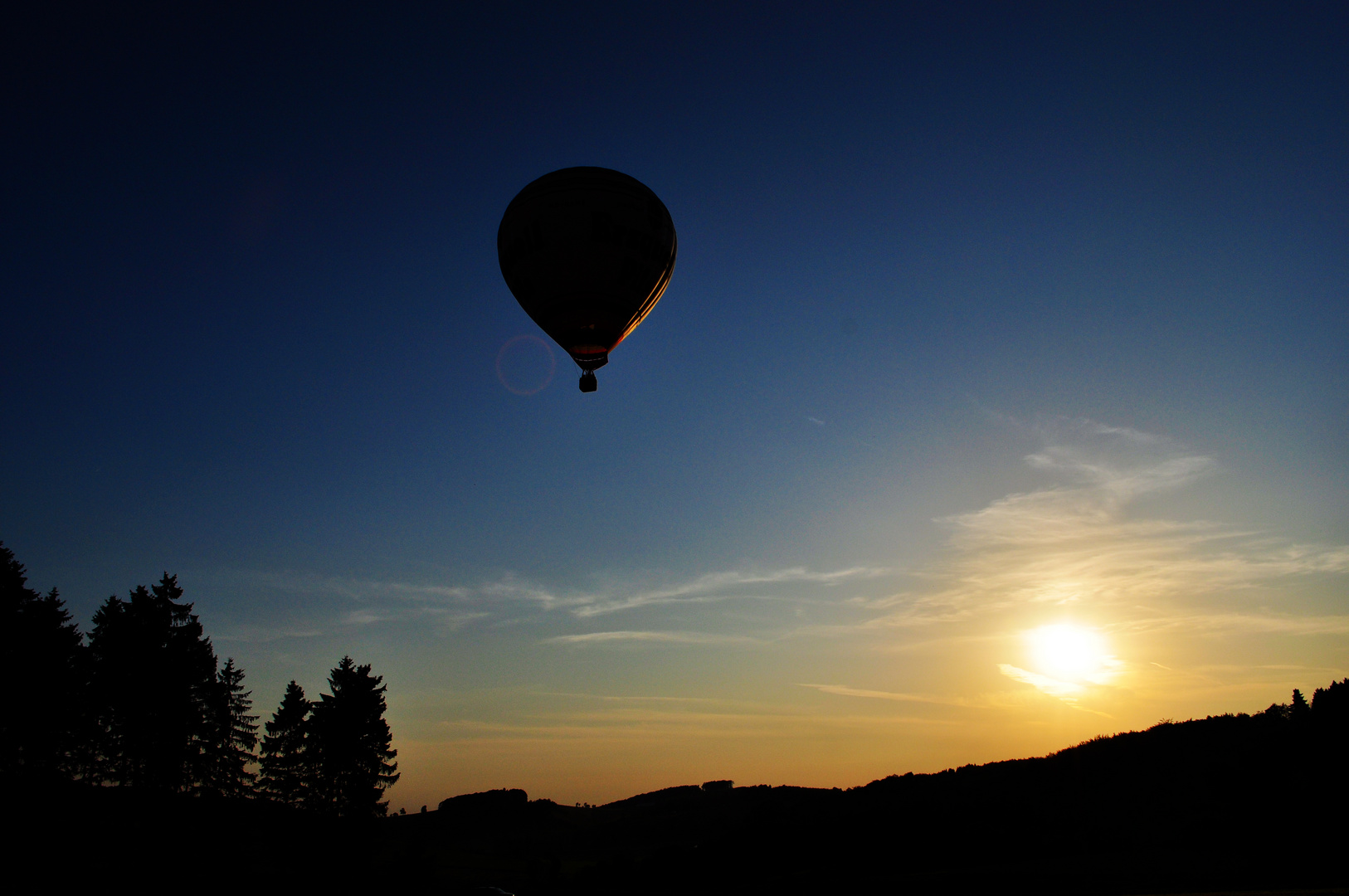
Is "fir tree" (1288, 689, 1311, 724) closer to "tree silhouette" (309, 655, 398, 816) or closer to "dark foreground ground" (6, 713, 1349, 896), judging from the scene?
"dark foreground ground" (6, 713, 1349, 896)

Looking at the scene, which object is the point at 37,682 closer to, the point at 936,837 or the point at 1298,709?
the point at 936,837

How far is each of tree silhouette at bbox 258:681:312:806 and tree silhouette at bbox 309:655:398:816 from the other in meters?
0.91

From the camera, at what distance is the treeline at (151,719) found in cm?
3425

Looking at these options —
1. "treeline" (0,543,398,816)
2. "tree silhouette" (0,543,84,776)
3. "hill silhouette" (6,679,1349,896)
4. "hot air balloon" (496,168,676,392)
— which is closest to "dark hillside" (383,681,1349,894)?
"hill silhouette" (6,679,1349,896)

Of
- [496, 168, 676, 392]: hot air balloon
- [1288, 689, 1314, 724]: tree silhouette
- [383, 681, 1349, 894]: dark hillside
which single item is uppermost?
[496, 168, 676, 392]: hot air balloon

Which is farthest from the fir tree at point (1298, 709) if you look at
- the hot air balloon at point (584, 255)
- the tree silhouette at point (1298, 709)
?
the hot air balloon at point (584, 255)

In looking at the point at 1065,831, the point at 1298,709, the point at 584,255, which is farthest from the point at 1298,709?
the point at 584,255

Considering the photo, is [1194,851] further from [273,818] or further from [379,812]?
[273,818]

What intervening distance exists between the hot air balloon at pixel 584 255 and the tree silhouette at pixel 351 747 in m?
43.3

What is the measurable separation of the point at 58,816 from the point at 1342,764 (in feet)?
197

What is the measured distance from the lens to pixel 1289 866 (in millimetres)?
29953

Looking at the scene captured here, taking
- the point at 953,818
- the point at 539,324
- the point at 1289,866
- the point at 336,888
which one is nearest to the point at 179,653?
the point at 336,888

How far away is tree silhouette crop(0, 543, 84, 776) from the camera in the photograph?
109ft

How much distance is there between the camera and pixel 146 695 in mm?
39438
